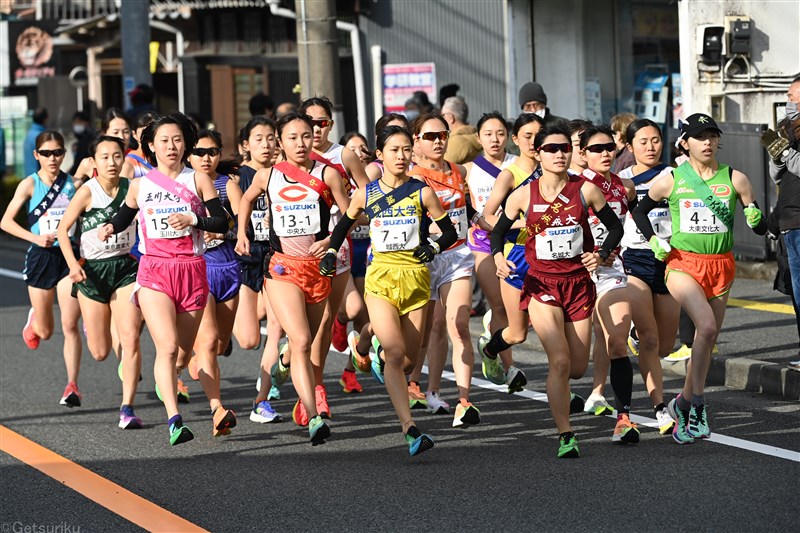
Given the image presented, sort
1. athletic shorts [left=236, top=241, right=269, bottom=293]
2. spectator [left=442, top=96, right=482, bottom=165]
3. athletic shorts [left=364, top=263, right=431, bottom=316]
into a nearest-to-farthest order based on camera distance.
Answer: athletic shorts [left=364, top=263, right=431, bottom=316], athletic shorts [left=236, top=241, right=269, bottom=293], spectator [left=442, top=96, right=482, bottom=165]

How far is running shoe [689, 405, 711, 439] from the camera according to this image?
8.29 metres

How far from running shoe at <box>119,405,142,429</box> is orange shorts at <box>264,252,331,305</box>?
135 centimetres

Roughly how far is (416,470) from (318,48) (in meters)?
7.65

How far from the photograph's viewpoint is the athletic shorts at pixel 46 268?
34.4 feet

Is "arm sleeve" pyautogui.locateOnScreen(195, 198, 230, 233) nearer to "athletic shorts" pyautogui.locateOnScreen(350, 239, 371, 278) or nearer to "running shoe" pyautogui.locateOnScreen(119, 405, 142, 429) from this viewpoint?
"running shoe" pyautogui.locateOnScreen(119, 405, 142, 429)

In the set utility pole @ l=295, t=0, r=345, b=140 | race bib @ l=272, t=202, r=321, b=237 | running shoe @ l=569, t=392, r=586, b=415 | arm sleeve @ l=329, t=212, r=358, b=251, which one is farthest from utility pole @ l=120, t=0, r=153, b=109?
arm sleeve @ l=329, t=212, r=358, b=251

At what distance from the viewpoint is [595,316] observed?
360 inches

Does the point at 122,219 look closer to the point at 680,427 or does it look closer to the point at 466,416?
the point at 466,416

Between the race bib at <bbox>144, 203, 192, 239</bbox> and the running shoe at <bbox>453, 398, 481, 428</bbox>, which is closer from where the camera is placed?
the race bib at <bbox>144, 203, 192, 239</bbox>

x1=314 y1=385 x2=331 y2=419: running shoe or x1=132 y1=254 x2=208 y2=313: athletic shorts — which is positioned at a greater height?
x1=132 y1=254 x2=208 y2=313: athletic shorts

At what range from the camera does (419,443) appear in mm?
7969

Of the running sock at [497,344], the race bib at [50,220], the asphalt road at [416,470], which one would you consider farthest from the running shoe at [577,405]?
the race bib at [50,220]

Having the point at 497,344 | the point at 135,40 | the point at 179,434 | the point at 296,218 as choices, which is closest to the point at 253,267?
the point at 296,218

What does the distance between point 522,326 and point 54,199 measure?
142 inches
